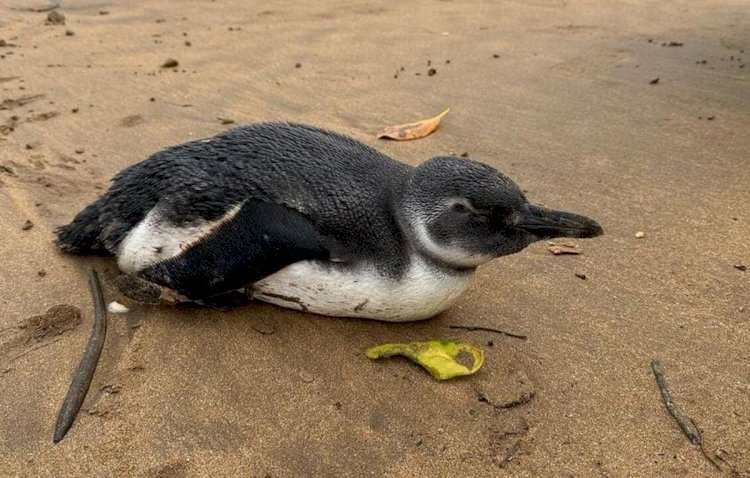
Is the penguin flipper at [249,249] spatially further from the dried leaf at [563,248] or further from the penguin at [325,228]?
the dried leaf at [563,248]

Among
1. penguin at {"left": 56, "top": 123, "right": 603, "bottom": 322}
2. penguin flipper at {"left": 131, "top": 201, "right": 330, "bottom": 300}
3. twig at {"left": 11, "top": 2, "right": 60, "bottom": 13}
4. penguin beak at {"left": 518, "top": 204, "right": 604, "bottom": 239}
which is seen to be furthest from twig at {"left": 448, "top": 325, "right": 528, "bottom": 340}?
twig at {"left": 11, "top": 2, "right": 60, "bottom": 13}

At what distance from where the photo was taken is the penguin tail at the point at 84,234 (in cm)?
301

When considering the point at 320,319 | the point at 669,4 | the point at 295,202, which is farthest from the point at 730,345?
the point at 669,4

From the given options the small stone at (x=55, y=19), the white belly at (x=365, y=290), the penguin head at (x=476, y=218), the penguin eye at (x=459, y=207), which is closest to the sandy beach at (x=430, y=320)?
the white belly at (x=365, y=290)

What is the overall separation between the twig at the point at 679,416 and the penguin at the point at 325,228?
0.62m

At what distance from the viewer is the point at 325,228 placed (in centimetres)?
258

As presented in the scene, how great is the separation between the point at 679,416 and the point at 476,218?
1027 millimetres

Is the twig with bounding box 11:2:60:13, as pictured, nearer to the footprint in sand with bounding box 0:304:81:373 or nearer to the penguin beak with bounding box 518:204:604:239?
the footprint in sand with bounding box 0:304:81:373

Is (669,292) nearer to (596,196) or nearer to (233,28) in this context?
(596,196)

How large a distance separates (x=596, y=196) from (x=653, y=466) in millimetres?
2137

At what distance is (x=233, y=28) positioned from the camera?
298 inches

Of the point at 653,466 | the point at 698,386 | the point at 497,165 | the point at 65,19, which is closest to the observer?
the point at 653,466

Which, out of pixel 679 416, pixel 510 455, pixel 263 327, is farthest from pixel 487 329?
pixel 263 327

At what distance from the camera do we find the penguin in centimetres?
254
